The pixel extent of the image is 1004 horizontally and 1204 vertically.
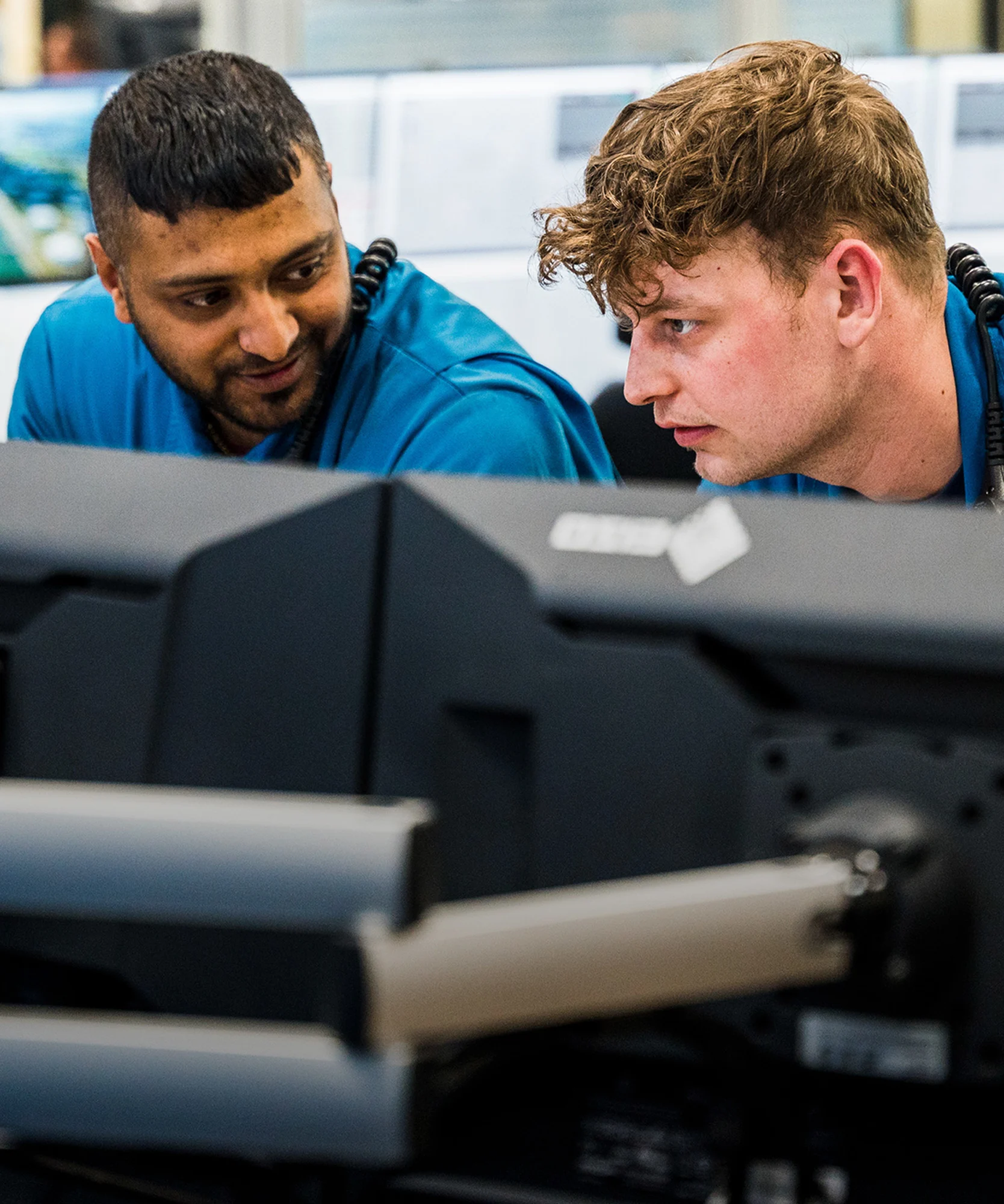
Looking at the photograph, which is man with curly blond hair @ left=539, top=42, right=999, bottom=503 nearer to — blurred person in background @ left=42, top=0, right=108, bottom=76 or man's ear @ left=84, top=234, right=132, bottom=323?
man's ear @ left=84, top=234, right=132, bottom=323

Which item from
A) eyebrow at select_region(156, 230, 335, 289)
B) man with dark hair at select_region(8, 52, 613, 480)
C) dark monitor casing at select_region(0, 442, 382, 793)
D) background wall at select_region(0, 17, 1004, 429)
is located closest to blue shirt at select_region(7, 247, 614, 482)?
man with dark hair at select_region(8, 52, 613, 480)

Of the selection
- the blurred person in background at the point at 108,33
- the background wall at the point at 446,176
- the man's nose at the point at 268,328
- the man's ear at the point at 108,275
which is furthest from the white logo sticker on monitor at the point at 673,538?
the blurred person in background at the point at 108,33

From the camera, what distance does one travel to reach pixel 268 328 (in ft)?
4.91

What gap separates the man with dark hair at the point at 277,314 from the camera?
4.74 ft

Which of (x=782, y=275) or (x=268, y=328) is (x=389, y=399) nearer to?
(x=268, y=328)

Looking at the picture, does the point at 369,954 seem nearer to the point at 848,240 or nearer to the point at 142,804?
the point at 142,804

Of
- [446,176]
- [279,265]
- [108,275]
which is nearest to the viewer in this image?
[279,265]

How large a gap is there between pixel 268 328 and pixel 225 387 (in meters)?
0.11

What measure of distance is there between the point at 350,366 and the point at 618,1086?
1.12 m

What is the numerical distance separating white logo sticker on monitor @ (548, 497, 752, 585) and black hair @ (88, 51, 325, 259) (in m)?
0.99

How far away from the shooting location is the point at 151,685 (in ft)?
1.93

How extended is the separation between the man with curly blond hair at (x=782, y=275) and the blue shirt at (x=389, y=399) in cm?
15

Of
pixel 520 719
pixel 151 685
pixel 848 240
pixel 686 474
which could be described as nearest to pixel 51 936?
pixel 151 685

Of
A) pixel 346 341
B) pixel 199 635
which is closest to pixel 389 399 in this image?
pixel 346 341
